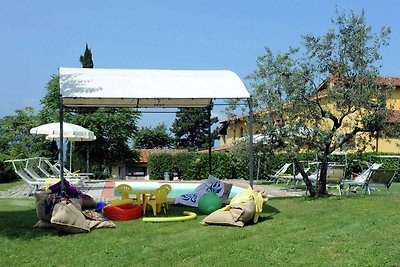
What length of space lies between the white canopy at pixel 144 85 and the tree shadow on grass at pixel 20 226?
9.05 ft

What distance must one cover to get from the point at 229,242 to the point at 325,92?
19.9ft

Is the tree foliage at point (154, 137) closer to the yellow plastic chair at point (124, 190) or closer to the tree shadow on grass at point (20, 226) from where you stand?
the yellow plastic chair at point (124, 190)

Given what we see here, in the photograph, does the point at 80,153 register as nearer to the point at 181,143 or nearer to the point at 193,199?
the point at 193,199

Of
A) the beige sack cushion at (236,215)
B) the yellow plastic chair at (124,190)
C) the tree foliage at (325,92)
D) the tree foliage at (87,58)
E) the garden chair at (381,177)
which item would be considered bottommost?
the beige sack cushion at (236,215)

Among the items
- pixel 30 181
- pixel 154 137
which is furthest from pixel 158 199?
pixel 154 137

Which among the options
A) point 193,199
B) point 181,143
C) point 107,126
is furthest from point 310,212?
point 181,143

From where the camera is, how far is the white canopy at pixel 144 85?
10.9 m

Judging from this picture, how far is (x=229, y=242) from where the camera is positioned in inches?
310

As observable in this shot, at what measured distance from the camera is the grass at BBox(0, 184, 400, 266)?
6.85 m

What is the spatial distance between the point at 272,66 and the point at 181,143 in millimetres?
62214

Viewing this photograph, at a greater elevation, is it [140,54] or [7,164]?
[140,54]

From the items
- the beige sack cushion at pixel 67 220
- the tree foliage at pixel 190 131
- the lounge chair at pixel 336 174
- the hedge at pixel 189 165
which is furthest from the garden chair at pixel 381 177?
the tree foliage at pixel 190 131

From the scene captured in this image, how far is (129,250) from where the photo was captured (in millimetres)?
7547

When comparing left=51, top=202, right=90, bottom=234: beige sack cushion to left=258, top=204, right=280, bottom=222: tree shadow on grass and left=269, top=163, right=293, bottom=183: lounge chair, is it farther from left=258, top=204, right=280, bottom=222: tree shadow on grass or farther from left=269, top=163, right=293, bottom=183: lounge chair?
left=269, top=163, right=293, bottom=183: lounge chair
